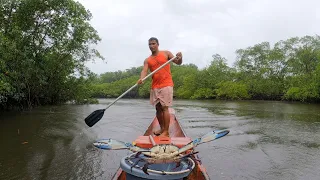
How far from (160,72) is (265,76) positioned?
37.0 metres

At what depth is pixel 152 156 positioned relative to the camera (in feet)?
9.46

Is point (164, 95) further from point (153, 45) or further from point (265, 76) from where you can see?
point (265, 76)

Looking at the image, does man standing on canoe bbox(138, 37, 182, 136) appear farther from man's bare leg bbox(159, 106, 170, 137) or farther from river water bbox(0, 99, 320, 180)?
river water bbox(0, 99, 320, 180)

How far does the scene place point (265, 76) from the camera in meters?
38.0

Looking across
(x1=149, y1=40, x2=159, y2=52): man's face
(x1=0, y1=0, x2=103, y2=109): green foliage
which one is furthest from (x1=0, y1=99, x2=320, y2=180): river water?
(x1=0, y1=0, x2=103, y2=109): green foliage

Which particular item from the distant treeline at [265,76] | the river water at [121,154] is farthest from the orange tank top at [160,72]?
the distant treeline at [265,76]

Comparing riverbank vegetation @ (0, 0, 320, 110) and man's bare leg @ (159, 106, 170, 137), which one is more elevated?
riverbank vegetation @ (0, 0, 320, 110)

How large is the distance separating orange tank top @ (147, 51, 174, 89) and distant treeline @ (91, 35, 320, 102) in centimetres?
2080

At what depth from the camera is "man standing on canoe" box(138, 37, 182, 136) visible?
4141 mm

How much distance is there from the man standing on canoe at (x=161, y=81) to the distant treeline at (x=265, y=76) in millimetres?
20802

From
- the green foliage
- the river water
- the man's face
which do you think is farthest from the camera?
the green foliage

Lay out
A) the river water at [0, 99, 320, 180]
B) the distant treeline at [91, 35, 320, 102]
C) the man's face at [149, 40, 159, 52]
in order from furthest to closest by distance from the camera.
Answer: the distant treeline at [91, 35, 320, 102], the river water at [0, 99, 320, 180], the man's face at [149, 40, 159, 52]

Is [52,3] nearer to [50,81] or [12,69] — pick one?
[12,69]

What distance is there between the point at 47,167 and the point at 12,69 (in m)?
8.54
